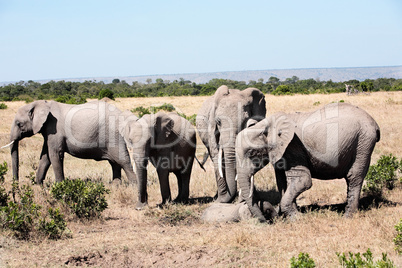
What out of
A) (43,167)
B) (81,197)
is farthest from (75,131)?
(81,197)

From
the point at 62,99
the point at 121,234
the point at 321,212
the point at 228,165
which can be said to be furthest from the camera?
the point at 62,99

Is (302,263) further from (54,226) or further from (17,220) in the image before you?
(17,220)

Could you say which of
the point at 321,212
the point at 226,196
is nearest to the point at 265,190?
the point at 226,196

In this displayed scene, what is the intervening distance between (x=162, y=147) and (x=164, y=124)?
444 millimetres

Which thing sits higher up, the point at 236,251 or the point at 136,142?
the point at 136,142

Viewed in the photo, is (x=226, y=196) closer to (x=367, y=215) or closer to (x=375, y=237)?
(x=367, y=215)

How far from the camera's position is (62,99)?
32750 millimetres

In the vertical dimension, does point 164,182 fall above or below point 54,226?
above

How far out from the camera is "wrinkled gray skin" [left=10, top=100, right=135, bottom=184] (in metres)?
10.3

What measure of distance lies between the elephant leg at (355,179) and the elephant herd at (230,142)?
0.05ft

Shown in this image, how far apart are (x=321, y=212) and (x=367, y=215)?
769 mm

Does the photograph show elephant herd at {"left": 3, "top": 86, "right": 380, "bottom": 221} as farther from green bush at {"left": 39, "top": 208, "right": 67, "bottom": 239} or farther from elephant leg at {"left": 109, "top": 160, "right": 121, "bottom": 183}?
green bush at {"left": 39, "top": 208, "right": 67, "bottom": 239}

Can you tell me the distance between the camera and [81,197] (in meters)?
8.12

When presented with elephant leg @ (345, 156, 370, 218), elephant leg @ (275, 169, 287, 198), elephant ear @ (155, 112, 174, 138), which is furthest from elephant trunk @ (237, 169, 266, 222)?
elephant ear @ (155, 112, 174, 138)
